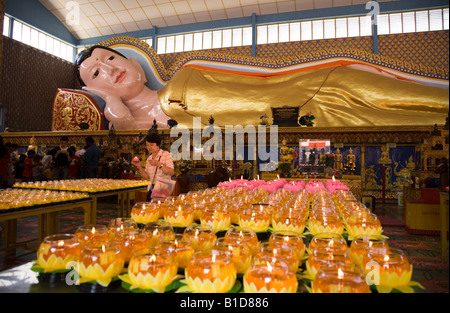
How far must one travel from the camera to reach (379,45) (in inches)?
339

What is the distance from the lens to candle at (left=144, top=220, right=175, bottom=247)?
1101mm

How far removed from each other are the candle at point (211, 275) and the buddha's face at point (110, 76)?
8.95 metres

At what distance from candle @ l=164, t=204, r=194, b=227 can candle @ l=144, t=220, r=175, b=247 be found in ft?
0.91

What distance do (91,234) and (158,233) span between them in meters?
0.23

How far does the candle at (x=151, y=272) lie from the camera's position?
834mm

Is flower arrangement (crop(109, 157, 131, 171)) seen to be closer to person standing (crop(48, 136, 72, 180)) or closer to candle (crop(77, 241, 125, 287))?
person standing (crop(48, 136, 72, 180))

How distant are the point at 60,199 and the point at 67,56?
1079 centimetres

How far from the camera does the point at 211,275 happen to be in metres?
0.79

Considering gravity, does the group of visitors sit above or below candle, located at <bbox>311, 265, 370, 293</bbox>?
above

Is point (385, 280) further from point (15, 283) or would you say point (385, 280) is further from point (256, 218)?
point (15, 283)

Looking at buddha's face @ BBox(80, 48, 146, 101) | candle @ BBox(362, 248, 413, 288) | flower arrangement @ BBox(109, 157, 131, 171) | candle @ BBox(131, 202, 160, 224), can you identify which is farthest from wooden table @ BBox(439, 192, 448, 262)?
buddha's face @ BBox(80, 48, 146, 101)

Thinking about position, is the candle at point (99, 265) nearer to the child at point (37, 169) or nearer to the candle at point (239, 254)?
the candle at point (239, 254)

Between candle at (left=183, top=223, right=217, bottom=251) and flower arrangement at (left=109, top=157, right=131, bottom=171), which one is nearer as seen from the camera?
candle at (left=183, top=223, right=217, bottom=251)
